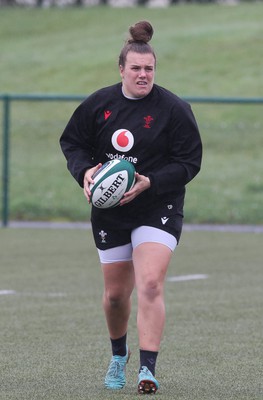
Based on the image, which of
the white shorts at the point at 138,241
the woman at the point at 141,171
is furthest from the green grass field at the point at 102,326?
the white shorts at the point at 138,241

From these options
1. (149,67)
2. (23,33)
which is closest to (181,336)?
(149,67)

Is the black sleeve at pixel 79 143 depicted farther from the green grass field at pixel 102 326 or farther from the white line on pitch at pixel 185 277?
the white line on pitch at pixel 185 277

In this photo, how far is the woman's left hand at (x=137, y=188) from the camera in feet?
22.0

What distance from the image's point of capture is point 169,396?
6.59 metres

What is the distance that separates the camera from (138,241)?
685cm

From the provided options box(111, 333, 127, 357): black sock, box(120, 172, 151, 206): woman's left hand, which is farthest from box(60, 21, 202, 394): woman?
box(111, 333, 127, 357): black sock

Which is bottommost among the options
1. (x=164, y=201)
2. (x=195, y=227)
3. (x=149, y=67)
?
(x=195, y=227)

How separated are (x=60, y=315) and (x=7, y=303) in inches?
31.4

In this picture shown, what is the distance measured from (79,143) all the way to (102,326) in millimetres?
2822

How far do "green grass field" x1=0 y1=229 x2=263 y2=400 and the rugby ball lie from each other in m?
1.08

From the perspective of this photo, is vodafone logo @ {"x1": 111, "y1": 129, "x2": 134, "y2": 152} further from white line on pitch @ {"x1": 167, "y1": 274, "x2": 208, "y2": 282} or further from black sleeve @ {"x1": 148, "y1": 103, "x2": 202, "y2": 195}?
white line on pitch @ {"x1": 167, "y1": 274, "x2": 208, "y2": 282}

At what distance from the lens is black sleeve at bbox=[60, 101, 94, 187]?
699 cm

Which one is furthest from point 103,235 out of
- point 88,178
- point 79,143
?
point 79,143

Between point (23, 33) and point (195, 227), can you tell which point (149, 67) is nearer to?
point (195, 227)
